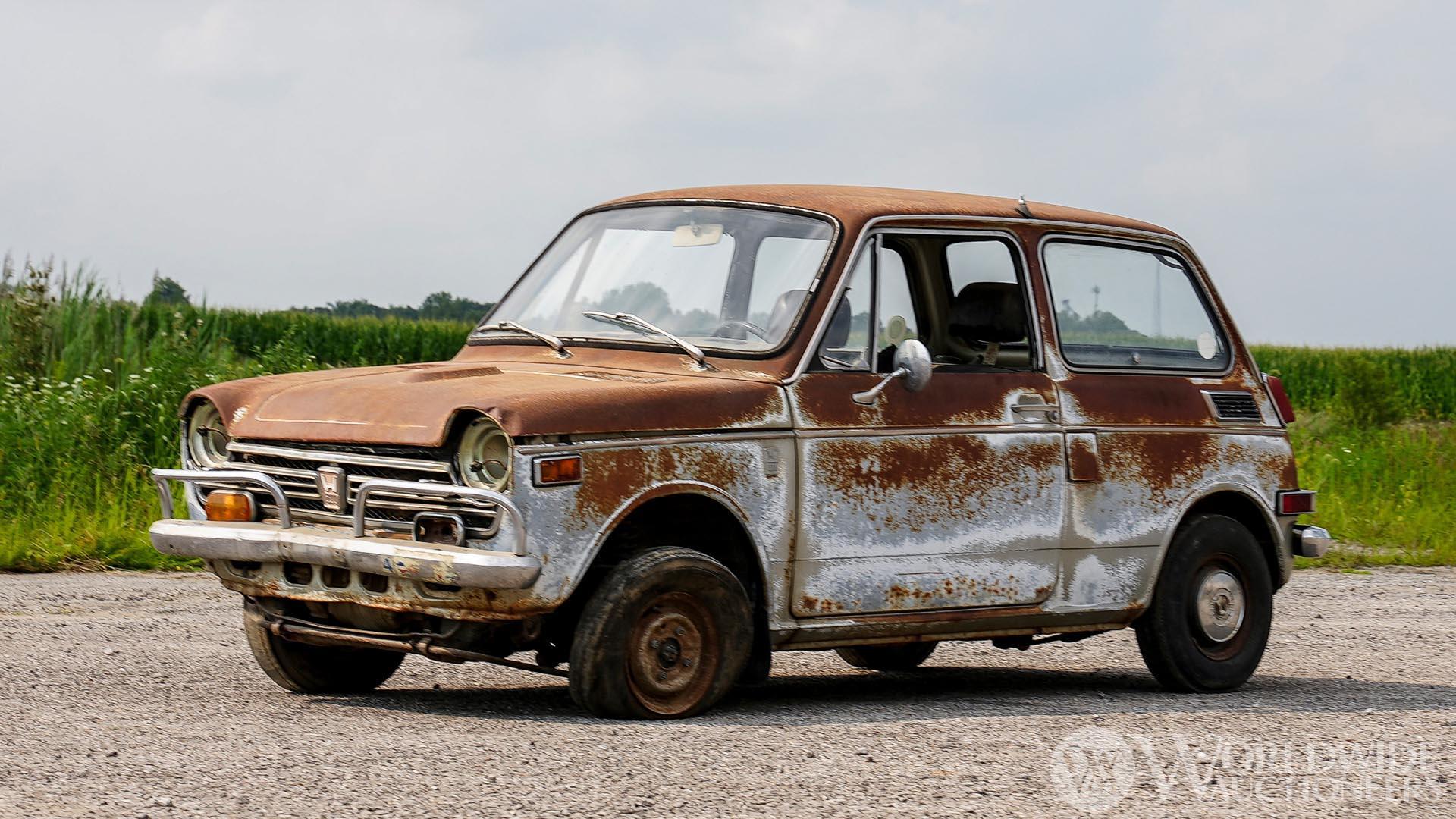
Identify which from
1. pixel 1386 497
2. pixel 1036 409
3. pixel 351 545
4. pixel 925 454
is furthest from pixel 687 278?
pixel 1386 497

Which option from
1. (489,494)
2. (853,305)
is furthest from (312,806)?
(853,305)

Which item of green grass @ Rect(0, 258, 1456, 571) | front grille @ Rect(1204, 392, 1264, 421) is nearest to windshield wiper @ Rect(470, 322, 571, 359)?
front grille @ Rect(1204, 392, 1264, 421)

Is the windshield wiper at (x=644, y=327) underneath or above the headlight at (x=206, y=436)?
above

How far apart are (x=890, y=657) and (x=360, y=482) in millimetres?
3738

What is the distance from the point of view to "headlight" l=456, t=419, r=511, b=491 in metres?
6.22

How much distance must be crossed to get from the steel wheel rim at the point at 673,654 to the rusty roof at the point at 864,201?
1725 mm

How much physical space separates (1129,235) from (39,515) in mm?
8470

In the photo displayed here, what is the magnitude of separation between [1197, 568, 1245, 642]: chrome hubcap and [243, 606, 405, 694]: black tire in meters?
3.52

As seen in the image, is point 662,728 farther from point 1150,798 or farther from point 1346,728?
point 1346,728

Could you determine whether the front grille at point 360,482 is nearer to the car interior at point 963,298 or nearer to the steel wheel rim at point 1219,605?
the car interior at point 963,298

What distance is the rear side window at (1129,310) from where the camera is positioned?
8180 millimetres

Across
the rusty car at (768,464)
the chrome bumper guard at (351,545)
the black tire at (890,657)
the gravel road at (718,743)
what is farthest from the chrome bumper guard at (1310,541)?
the chrome bumper guard at (351,545)

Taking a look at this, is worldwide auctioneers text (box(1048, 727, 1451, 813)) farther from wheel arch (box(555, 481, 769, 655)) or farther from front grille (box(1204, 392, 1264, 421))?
front grille (box(1204, 392, 1264, 421))

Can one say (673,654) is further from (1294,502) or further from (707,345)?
(1294,502)
